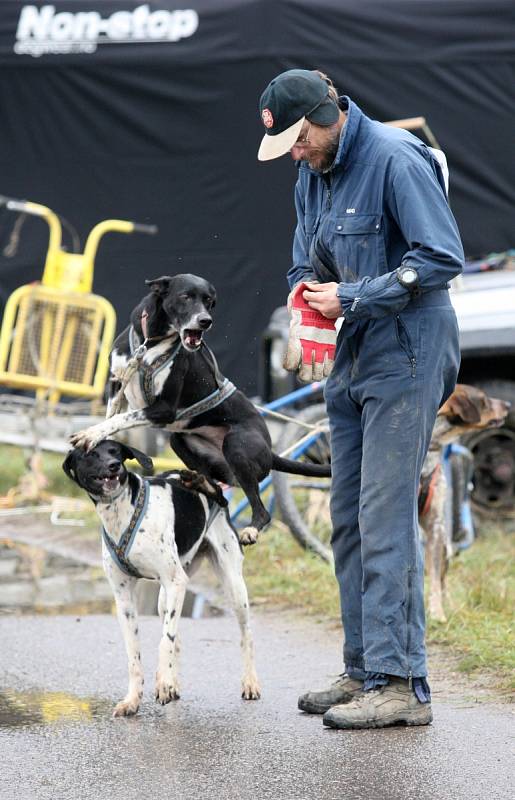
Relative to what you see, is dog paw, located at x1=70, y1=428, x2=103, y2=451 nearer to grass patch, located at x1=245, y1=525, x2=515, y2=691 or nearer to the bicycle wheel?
grass patch, located at x1=245, y1=525, x2=515, y2=691

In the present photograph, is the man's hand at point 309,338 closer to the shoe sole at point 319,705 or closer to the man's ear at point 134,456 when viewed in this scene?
the man's ear at point 134,456

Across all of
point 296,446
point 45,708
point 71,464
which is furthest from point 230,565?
point 296,446

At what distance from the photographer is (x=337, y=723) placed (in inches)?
194

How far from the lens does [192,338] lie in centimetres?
547

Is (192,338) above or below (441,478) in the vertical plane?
above

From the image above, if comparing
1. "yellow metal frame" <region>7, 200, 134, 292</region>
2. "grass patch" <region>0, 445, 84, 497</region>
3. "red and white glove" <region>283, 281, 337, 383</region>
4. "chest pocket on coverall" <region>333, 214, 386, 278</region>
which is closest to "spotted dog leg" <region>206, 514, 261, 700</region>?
"red and white glove" <region>283, 281, 337, 383</region>

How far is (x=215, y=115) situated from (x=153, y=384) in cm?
713

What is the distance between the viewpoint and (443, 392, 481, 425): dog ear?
7.07 metres

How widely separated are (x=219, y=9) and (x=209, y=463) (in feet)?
22.5

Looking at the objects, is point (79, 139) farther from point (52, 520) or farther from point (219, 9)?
point (52, 520)

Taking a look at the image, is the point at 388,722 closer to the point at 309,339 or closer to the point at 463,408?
the point at 309,339

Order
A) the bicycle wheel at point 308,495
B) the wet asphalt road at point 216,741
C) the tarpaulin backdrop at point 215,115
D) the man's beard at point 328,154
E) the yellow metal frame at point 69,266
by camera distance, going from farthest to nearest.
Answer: the tarpaulin backdrop at point 215,115
the yellow metal frame at point 69,266
the bicycle wheel at point 308,495
the man's beard at point 328,154
the wet asphalt road at point 216,741

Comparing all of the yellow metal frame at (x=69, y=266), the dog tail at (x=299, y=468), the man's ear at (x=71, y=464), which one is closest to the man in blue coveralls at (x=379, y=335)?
the dog tail at (x=299, y=468)

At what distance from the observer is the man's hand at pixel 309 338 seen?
5004mm
